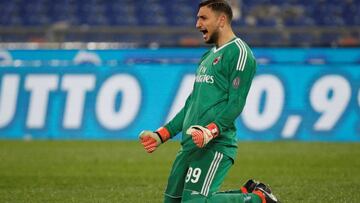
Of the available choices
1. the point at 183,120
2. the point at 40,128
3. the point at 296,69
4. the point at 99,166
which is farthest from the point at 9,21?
the point at 183,120

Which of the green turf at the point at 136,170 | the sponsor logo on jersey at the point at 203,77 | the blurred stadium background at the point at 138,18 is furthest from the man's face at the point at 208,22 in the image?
the blurred stadium background at the point at 138,18

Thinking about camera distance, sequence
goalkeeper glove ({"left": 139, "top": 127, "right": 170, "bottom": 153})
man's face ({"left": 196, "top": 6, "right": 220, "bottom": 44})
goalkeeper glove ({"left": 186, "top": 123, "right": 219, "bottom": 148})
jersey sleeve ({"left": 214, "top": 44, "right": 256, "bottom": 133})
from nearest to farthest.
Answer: goalkeeper glove ({"left": 186, "top": 123, "right": 219, "bottom": 148})
jersey sleeve ({"left": 214, "top": 44, "right": 256, "bottom": 133})
man's face ({"left": 196, "top": 6, "right": 220, "bottom": 44})
goalkeeper glove ({"left": 139, "top": 127, "right": 170, "bottom": 153})

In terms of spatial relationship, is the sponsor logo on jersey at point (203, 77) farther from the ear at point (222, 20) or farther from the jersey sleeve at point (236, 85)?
the ear at point (222, 20)

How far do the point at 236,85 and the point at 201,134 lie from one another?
21.1 inches

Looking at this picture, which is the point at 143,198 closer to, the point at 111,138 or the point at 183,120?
the point at 183,120

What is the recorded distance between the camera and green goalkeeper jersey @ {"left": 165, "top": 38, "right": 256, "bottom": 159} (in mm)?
6734

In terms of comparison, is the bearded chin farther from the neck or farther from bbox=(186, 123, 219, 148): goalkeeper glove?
bbox=(186, 123, 219, 148): goalkeeper glove

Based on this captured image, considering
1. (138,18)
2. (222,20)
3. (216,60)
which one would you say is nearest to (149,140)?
(216,60)

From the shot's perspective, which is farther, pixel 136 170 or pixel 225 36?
pixel 136 170

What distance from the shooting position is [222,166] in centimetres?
691

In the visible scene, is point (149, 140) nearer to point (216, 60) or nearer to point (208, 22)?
point (216, 60)

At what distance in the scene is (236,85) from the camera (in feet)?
22.1

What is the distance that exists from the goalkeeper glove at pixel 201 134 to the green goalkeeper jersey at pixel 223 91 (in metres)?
0.16

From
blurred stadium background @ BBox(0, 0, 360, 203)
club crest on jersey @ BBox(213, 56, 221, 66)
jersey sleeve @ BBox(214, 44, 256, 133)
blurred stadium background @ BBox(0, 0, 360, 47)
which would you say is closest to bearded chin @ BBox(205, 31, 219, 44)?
club crest on jersey @ BBox(213, 56, 221, 66)
